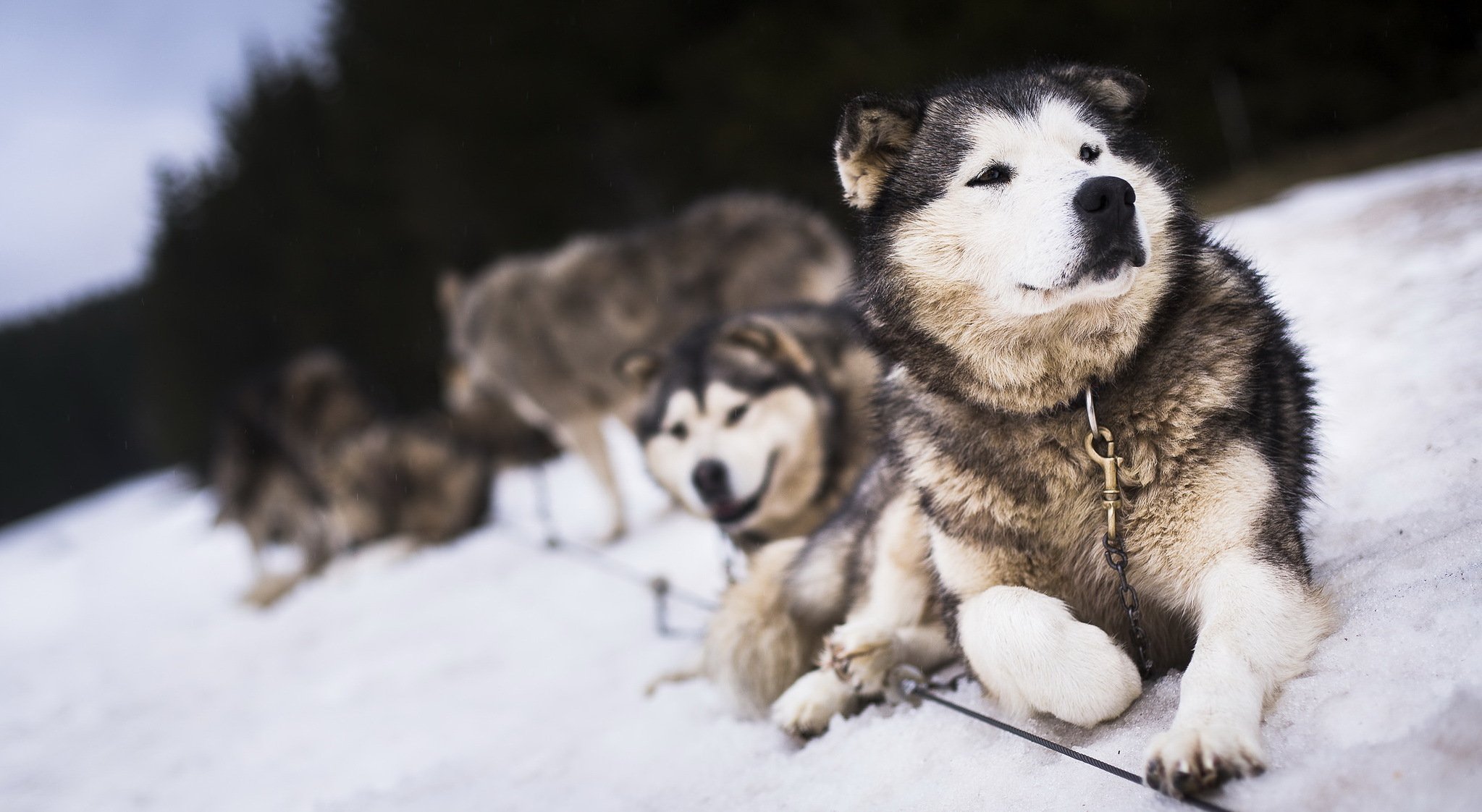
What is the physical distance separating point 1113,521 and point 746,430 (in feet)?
7.18

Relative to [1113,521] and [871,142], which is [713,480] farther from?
[1113,521]

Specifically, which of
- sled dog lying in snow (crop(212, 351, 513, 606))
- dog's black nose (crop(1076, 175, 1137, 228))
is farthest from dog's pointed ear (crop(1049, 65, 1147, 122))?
sled dog lying in snow (crop(212, 351, 513, 606))

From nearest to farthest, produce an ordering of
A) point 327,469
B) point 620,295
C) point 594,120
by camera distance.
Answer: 1. point 620,295
2. point 327,469
3. point 594,120

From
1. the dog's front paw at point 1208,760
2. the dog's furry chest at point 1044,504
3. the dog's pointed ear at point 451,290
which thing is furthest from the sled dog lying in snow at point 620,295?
the dog's front paw at point 1208,760

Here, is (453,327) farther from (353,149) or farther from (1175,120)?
(353,149)

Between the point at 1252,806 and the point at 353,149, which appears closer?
the point at 1252,806

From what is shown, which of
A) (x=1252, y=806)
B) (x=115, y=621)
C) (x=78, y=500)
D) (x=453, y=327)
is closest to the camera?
(x=1252, y=806)

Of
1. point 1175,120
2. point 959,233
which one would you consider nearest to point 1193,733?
point 959,233

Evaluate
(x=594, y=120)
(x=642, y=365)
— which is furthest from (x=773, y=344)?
(x=594, y=120)

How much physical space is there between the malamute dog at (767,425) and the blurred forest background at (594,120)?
4.05 ft

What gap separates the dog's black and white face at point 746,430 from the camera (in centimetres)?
376

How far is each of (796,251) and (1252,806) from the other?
5569 mm

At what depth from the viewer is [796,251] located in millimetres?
6590

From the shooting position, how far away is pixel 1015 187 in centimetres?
188
